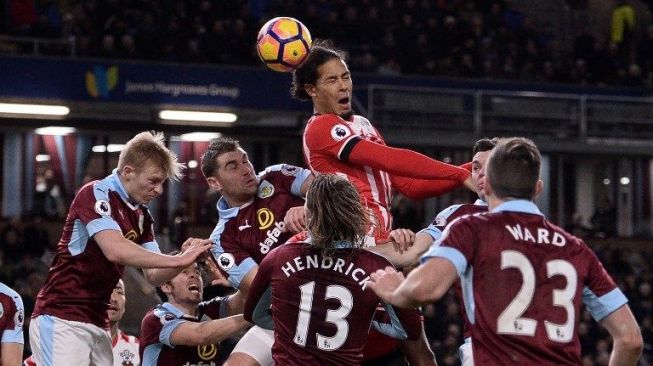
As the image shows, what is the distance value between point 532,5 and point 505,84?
4.40 m

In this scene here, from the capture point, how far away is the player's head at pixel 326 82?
7.59 m

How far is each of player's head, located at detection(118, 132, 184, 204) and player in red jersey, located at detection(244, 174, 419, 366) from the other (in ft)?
4.87

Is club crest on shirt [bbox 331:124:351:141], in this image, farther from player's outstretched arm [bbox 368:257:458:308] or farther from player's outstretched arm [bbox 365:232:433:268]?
player's outstretched arm [bbox 368:257:458:308]

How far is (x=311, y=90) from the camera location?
7676 millimetres

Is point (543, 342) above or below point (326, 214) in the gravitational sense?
below

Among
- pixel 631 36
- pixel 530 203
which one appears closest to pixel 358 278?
pixel 530 203

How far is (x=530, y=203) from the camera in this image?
17.7ft

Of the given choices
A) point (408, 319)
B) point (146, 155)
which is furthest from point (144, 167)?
point (408, 319)

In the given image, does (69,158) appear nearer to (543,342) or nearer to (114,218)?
(114,218)

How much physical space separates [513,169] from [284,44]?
2.90 meters

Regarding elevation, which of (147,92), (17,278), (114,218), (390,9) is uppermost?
(390,9)

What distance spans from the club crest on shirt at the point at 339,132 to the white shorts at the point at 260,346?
1.19 meters

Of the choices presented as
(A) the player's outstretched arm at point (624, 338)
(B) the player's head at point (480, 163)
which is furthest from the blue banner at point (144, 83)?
(A) the player's outstretched arm at point (624, 338)

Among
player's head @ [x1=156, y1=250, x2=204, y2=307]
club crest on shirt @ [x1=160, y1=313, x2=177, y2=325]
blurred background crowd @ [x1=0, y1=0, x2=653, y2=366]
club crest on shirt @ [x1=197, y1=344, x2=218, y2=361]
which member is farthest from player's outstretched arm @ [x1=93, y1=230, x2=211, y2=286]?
blurred background crowd @ [x1=0, y1=0, x2=653, y2=366]
